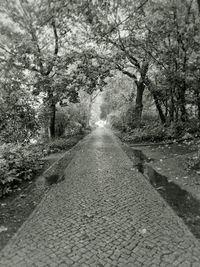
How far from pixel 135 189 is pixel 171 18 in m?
11.9

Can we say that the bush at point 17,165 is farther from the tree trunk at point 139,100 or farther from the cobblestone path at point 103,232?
the tree trunk at point 139,100

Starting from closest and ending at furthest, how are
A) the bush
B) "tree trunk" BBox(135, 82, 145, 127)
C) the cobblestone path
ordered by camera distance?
the cobblestone path → the bush → "tree trunk" BBox(135, 82, 145, 127)

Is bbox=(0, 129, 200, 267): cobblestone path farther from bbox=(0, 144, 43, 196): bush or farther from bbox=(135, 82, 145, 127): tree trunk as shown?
bbox=(135, 82, 145, 127): tree trunk

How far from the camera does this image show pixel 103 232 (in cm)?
489

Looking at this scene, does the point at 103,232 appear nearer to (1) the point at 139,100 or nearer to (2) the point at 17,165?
(2) the point at 17,165

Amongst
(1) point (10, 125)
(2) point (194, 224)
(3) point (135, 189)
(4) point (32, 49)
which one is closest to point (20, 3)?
(4) point (32, 49)

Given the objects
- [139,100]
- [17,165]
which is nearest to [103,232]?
[17,165]

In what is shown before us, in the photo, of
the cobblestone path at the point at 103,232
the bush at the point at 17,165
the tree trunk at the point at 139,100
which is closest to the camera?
the cobblestone path at the point at 103,232

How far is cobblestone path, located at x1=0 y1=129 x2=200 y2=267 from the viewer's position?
4.00 metres

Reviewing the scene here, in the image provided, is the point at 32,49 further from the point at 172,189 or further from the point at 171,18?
the point at 172,189

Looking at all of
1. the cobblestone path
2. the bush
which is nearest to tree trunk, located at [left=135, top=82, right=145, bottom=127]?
the bush

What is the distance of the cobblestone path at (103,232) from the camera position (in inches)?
158

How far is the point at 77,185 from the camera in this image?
820 centimetres

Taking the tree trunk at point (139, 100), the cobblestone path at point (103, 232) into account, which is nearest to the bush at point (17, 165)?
the cobblestone path at point (103, 232)
